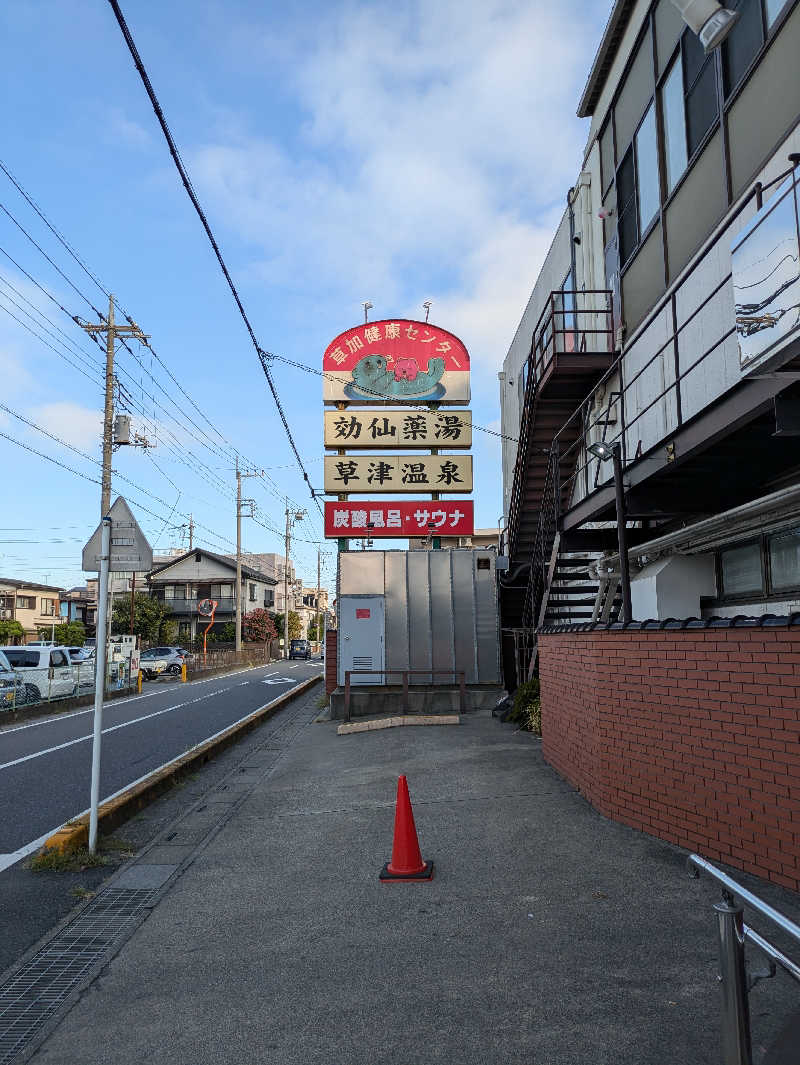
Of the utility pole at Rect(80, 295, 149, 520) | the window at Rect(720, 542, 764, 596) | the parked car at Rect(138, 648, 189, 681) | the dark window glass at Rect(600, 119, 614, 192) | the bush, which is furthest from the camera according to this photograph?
the parked car at Rect(138, 648, 189, 681)

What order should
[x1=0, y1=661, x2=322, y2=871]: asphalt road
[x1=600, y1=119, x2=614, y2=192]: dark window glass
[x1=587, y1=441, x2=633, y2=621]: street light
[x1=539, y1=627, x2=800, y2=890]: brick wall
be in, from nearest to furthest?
1. [x1=539, y1=627, x2=800, y2=890]: brick wall
2. [x1=587, y1=441, x2=633, y2=621]: street light
3. [x1=0, y1=661, x2=322, y2=871]: asphalt road
4. [x1=600, y1=119, x2=614, y2=192]: dark window glass

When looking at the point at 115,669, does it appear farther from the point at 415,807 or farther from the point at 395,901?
the point at 395,901

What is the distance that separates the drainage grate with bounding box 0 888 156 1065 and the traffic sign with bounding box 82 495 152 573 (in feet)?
9.27

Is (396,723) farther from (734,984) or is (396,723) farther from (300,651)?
(300,651)

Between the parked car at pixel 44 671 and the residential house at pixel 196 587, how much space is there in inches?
1718

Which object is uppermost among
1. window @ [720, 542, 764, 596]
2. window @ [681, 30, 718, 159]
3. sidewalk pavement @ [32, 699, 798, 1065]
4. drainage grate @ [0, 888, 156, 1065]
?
window @ [681, 30, 718, 159]

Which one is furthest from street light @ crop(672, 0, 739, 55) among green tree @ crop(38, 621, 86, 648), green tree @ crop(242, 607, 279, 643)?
green tree @ crop(242, 607, 279, 643)

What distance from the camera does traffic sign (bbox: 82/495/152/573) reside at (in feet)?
24.0

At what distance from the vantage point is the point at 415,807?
8.02 metres

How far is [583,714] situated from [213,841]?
375 centimetres

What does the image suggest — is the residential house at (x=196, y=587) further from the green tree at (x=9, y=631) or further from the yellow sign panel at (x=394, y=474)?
the yellow sign panel at (x=394, y=474)

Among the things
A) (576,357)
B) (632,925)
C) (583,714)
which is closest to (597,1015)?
(632,925)

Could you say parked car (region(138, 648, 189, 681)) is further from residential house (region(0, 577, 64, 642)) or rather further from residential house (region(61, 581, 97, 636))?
residential house (region(61, 581, 97, 636))

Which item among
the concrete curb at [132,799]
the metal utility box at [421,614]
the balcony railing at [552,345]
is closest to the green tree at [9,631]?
the metal utility box at [421,614]
